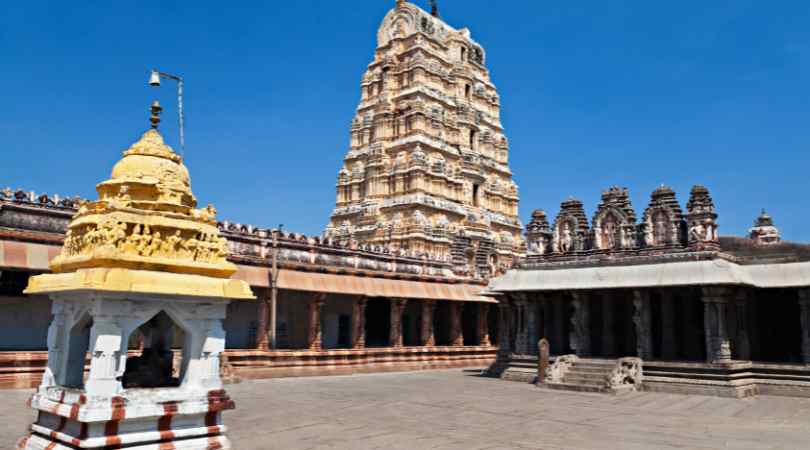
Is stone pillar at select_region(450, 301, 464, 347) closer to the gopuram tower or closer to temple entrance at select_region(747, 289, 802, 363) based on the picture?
the gopuram tower

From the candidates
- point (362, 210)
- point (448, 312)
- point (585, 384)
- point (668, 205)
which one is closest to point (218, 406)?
point (585, 384)

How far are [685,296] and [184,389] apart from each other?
20.9 metres

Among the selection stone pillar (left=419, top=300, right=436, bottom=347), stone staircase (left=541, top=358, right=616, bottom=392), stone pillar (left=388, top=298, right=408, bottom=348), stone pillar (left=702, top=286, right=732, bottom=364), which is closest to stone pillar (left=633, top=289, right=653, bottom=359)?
stone staircase (left=541, top=358, right=616, bottom=392)

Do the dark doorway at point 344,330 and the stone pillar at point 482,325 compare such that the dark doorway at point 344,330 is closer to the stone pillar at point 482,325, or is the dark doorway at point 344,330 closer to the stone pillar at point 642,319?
the stone pillar at point 482,325

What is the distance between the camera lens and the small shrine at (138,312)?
25.2 feet

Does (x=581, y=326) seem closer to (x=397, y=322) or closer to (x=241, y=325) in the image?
(x=397, y=322)

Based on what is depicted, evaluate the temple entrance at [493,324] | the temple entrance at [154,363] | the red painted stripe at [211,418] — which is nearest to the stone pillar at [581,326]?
the temple entrance at [493,324]

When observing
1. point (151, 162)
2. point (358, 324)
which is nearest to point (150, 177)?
point (151, 162)

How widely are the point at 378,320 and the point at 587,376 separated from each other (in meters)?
16.9

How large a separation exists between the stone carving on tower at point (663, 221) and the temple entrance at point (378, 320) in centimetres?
1689

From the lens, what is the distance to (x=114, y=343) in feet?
25.5

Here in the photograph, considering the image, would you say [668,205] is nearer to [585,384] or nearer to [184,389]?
[585,384]

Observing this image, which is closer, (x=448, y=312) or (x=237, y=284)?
(x=237, y=284)

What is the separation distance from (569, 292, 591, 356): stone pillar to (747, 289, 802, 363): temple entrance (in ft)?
18.8
